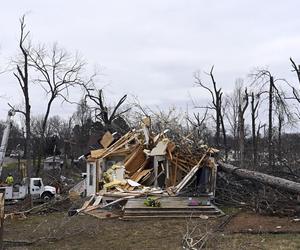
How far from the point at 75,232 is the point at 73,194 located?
45.7 ft

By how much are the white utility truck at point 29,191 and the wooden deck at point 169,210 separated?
39.5ft

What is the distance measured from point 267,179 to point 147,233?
5.33 m

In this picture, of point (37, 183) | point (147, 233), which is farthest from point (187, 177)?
point (37, 183)

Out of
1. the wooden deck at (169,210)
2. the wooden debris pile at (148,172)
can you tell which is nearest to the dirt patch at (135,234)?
the wooden deck at (169,210)

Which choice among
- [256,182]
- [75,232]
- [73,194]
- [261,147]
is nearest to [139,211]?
[75,232]

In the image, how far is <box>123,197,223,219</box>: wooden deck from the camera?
56.7ft

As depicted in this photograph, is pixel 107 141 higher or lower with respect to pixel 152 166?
higher

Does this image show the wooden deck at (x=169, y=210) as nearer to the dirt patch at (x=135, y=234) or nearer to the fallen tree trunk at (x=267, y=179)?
the dirt patch at (x=135, y=234)

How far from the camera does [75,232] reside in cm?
1444

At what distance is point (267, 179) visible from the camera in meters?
Result: 17.3

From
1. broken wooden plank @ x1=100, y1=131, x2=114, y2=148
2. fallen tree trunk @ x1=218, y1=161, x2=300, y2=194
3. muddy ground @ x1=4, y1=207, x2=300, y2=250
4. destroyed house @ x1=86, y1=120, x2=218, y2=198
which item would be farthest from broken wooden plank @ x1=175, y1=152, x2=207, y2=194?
broken wooden plank @ x1=100, y1=131, x2=114, y2=148

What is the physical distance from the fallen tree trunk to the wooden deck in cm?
189

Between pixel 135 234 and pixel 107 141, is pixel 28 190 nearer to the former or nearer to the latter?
pixel 107 141

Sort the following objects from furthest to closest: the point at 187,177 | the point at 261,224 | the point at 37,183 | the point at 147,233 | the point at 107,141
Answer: the point at 37,183 → the point at 107,141 → the point at 187,177 → the point at 261,224 → the point at 147,233
